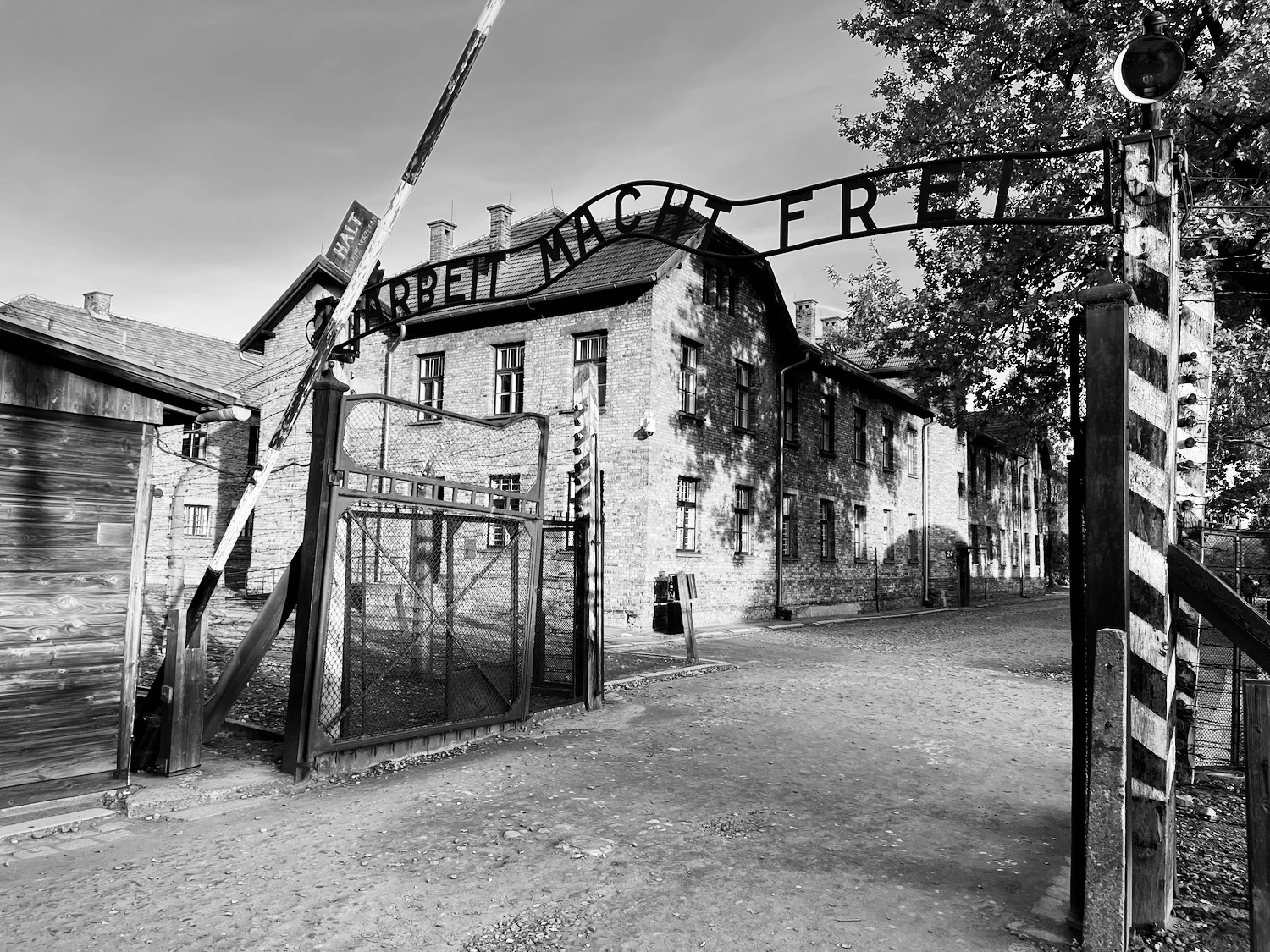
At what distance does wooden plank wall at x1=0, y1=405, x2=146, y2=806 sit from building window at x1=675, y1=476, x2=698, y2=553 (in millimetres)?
15430

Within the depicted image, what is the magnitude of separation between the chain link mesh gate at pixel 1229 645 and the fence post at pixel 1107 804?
4196 millimetres

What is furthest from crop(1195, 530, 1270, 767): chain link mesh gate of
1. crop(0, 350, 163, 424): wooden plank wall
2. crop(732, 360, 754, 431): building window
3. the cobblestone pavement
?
crop(732, 360, 754, 431): building window

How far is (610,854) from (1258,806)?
3.09 m

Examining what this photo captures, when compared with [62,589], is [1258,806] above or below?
below

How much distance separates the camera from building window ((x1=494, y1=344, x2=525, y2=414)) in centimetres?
2208

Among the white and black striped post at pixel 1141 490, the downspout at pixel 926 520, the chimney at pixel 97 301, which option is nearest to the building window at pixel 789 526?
the downspout at pixel 926 520

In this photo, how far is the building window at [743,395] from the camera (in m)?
23.7

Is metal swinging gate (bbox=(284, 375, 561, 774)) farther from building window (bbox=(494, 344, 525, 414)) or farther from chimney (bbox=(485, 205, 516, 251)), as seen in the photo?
chimney (bbox=(485, 205, 516, 251))

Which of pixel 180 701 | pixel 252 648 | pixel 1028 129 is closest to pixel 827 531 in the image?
pixel 1028 129

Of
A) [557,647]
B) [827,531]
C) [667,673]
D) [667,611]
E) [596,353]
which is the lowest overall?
[667,673]

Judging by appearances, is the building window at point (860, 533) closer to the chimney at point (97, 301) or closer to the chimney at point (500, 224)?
the chimney at point (500, 224)

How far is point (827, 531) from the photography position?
28297 mm

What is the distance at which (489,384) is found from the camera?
73.3 feet

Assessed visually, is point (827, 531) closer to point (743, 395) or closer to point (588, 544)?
point (743, 395)
